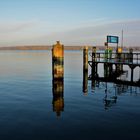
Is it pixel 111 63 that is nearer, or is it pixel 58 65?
pixel 58 65

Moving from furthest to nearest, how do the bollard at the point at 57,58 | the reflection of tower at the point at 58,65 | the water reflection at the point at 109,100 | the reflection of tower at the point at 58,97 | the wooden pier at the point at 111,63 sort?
the wooden pier at the point at 111,63
the bollard at the point at 57,58
the reflection of tower at the point at 58,65
the water reflection at the point at 109,100
the reflection of tower at the point at 58,97

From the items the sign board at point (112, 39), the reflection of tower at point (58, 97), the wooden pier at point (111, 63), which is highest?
the sign board at point (112, 39)

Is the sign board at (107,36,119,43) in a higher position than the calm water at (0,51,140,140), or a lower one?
higher

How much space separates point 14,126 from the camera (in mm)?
11055

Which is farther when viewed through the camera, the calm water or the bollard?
the bollard

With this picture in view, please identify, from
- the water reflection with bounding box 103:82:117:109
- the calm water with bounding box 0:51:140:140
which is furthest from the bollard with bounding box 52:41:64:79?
the water reflection with bounding box 103:82:117:109

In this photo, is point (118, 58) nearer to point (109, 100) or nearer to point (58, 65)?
point (58, 65)

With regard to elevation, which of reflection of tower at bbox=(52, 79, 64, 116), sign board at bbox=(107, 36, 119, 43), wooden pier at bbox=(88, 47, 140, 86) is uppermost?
sign board at bbox=(107, 36, 119, 43)

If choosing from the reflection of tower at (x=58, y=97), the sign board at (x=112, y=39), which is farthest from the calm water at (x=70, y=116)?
the sign board at (x=112, y=39)

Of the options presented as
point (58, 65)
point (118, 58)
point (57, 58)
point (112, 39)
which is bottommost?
point (58, 65)

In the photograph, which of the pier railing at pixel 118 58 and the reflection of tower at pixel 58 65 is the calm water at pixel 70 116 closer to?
the reflection of tower at pixel 58 65

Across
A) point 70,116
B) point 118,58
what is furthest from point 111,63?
point 70,116

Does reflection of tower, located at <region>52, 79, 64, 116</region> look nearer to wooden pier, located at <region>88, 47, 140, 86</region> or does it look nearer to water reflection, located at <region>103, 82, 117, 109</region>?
water reflection, located at <region>103, 82, 117, 109</region>

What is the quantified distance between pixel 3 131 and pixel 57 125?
7.90 ft
